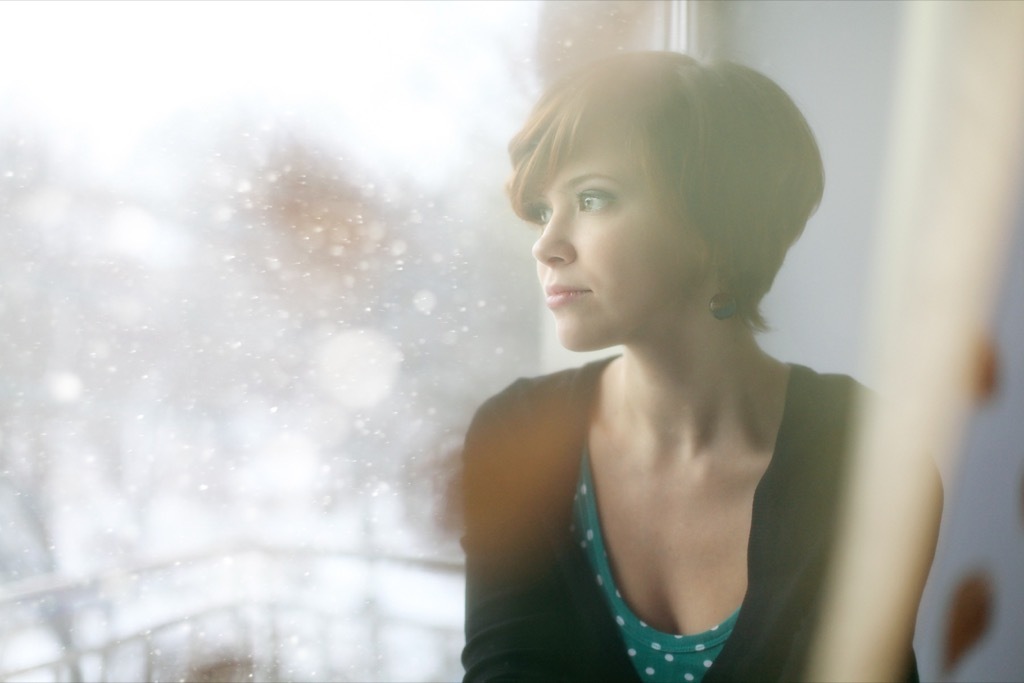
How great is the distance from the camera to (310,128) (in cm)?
71

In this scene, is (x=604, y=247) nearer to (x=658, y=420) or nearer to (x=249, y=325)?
(x=658, y=420)

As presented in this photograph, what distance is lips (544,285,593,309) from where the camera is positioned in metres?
0.66

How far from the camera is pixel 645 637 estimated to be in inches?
27.6

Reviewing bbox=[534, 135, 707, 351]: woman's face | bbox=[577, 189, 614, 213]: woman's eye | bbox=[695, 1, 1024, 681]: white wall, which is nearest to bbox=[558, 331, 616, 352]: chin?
bbox=[534, 135, 707, 351]: woman's face

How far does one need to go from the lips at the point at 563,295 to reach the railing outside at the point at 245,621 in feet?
1.11

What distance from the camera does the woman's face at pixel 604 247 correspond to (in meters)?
0.65

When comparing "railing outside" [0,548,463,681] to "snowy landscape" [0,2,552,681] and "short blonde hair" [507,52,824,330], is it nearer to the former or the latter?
"snowy landscape" [0,2,552,681]

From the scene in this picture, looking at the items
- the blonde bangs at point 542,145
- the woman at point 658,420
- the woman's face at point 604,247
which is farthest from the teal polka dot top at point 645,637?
the blonde bangs at point 542,145

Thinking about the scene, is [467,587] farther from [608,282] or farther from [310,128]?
[310,128]

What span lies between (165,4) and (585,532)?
2.26 feet

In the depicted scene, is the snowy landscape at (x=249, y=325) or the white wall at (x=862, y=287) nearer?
the snowy landscape at (x=249, y=325)

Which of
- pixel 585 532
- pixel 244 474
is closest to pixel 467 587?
pixel 585 532

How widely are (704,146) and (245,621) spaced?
68 cm

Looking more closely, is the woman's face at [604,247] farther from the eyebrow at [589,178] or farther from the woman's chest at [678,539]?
the woman's chest at [678,539]
